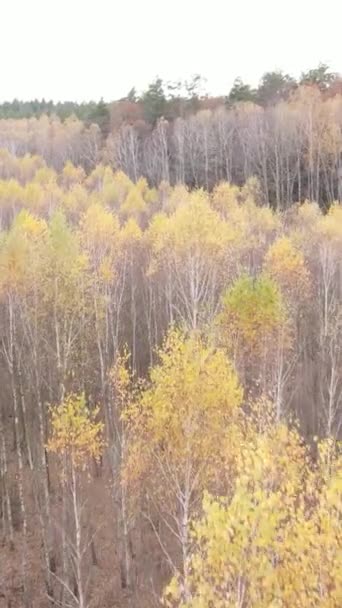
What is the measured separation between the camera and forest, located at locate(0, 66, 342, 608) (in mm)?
9070

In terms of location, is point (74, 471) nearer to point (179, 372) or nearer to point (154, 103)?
point (179, 372)

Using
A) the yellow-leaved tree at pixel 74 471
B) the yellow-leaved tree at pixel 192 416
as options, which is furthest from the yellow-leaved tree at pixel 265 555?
the yellow-leaved tree at pixel 74 471

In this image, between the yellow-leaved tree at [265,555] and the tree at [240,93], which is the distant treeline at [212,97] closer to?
the tree at [240,93]

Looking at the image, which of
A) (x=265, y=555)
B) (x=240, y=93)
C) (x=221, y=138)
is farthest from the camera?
(x=240, y=93)

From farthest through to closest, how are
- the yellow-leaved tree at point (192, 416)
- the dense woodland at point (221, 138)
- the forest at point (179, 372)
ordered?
the dense woodland at point (221, 138)
the yellow-leaved tree at point (192, 416)
the forest at point (179, 372)

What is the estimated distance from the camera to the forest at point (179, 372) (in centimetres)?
907

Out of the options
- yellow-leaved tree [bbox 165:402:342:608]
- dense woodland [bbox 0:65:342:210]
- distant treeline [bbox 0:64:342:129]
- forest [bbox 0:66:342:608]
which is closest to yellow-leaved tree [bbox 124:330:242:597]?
forest [bbox 0:66:342:608]

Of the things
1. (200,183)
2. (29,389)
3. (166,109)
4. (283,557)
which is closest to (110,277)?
(29,389)

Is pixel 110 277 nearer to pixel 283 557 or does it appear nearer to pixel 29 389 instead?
pixel 29 389

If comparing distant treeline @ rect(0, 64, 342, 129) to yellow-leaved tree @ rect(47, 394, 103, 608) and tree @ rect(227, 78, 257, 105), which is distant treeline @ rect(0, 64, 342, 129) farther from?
yellow-leaved tree @ rect(47, 394, 103, 608)

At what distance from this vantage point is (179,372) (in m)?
13.3

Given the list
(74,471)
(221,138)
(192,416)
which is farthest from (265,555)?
(221,138)

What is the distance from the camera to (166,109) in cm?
6775

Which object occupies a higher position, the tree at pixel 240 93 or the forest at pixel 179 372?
the tree at pixel 240 93
